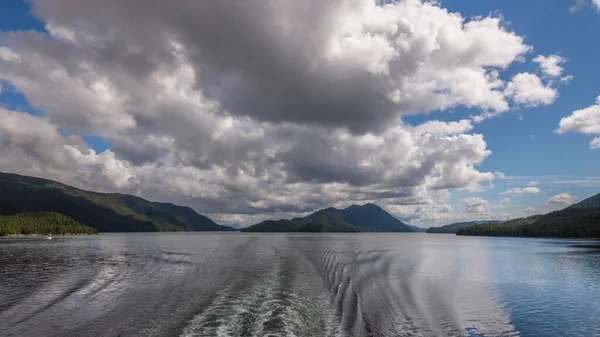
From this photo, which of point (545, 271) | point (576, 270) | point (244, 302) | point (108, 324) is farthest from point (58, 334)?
point (576, 270)

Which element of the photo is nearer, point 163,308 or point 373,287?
point 163,308

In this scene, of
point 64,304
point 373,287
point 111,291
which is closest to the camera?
point 64,304

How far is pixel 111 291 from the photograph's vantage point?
4409 centimetres

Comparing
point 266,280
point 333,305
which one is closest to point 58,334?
point 333,305

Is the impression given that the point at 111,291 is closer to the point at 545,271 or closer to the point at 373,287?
the point at 373,287

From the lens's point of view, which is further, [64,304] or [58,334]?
[64,304]

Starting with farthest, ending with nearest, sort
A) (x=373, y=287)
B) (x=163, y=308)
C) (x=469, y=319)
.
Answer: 1. (x=373, y=287)
2. (x=163, y=308)
3. (x=469, y=319)

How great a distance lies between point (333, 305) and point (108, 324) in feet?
68.6

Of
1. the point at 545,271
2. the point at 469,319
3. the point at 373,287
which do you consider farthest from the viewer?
the point at 545,271

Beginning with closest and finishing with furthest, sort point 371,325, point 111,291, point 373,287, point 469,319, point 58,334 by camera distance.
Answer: point 58,334
point 371,325
point 469,319
point 111,291
point 373,287

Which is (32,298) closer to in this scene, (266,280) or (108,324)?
(108,324)

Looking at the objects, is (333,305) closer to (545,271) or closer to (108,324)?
(108,324)

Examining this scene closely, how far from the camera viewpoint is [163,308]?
113 ft

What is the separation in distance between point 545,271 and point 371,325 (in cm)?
6006
